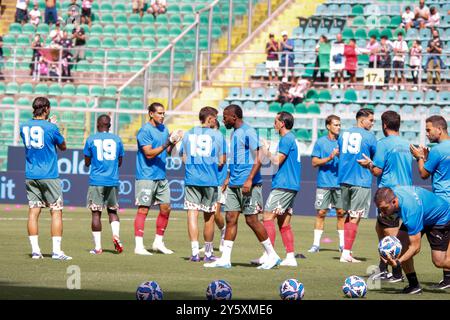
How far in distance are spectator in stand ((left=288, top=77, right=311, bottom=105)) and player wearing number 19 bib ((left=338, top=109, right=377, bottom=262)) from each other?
15.8 meters

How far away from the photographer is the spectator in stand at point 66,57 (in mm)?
38041

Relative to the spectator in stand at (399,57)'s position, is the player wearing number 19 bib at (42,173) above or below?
below

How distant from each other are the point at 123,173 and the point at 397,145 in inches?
678

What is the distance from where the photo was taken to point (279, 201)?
17266 mm

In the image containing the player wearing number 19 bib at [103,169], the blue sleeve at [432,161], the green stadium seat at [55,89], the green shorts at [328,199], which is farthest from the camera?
the green stadium seat at [55,89]

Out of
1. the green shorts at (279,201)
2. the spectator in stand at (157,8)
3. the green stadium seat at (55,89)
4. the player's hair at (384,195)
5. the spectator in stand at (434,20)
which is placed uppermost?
the spectator in stand at (157,8)

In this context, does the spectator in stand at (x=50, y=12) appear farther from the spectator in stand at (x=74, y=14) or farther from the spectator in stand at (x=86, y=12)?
the spectator in stand at (x=86, y=12)

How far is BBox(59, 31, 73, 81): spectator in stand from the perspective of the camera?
125 ft

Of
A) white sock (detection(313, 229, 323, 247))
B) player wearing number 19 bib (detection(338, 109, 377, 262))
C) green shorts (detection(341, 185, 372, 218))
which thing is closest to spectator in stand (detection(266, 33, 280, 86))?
white sock (detection(313, 229, 323, 247))

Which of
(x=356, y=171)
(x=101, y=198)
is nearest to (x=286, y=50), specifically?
(x=356, y=171)

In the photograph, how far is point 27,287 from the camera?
13.5m

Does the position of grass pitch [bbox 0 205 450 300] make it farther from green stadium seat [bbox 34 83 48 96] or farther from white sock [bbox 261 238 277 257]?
green stadium seat [bbox 34 83 48 96]

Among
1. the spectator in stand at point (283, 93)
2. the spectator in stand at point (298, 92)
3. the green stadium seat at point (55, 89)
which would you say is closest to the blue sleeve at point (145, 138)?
the spectator in stand at point (298, 92)

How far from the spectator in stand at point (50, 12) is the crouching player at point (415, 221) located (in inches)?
1157
